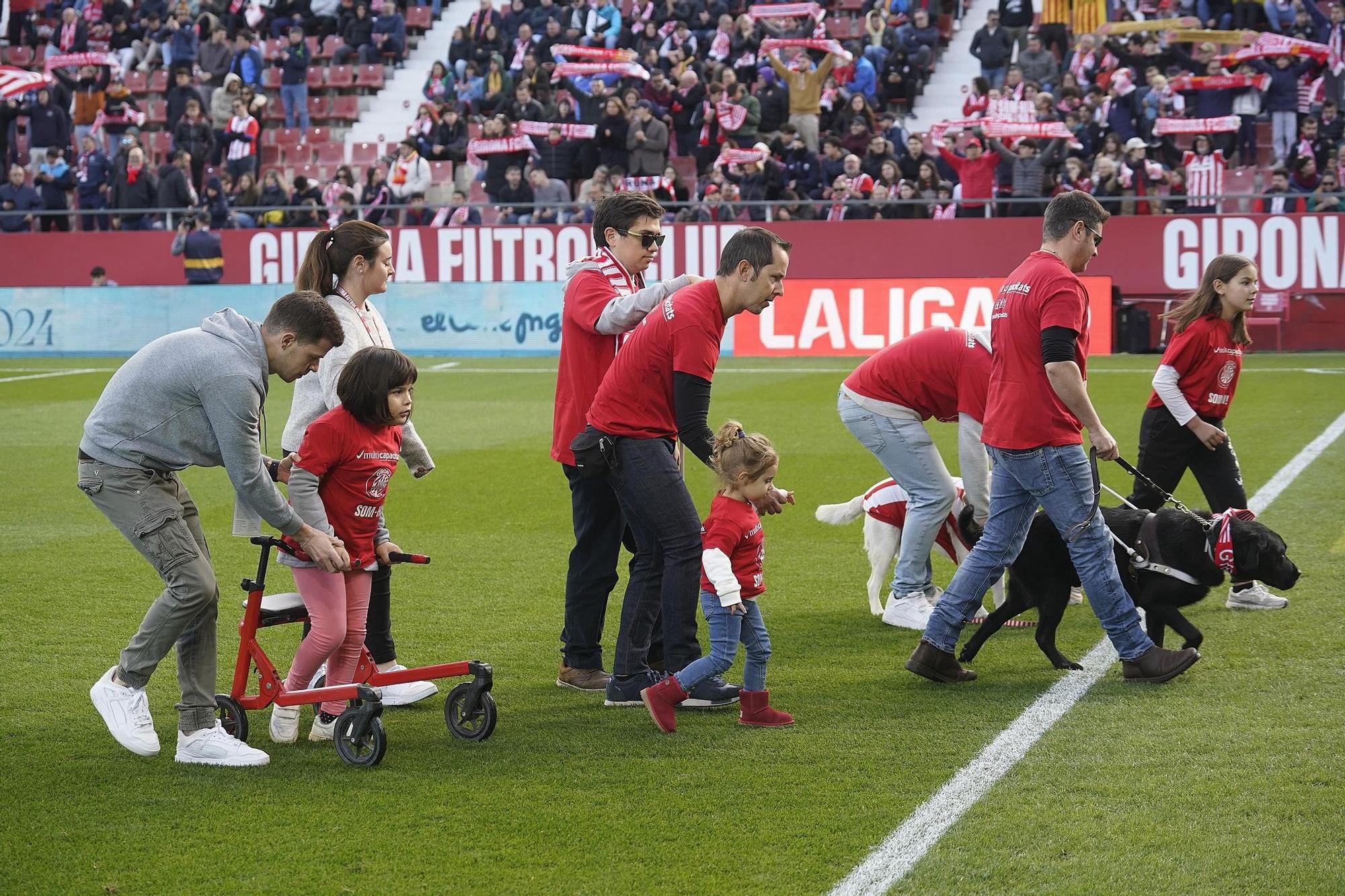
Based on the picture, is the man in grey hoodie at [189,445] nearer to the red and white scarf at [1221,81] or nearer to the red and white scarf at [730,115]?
the red and white scarf at [730,115]

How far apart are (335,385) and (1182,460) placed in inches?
175

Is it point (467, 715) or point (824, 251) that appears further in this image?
point (824, 251)

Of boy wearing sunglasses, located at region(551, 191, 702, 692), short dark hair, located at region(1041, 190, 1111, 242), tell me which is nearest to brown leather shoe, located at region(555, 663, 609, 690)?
boy wearing sunglasses, located at region(551, 191, 702, 692)

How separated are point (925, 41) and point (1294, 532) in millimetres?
19800

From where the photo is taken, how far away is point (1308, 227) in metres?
21.0

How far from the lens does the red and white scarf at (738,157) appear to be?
2403 centimetres

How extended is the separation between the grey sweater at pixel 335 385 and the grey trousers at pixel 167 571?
2.14 feet

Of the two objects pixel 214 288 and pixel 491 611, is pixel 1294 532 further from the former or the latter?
pixel 214 288

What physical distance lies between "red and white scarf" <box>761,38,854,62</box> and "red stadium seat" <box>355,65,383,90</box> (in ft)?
30.1

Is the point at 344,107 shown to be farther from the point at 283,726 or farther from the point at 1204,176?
the point at 283,726

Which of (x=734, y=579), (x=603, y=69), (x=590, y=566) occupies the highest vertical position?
(x=603, y=69)

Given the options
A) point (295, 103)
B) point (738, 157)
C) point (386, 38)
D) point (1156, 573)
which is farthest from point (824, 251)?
point (1156, 573)

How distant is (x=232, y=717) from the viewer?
5672mm

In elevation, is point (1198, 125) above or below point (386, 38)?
below
